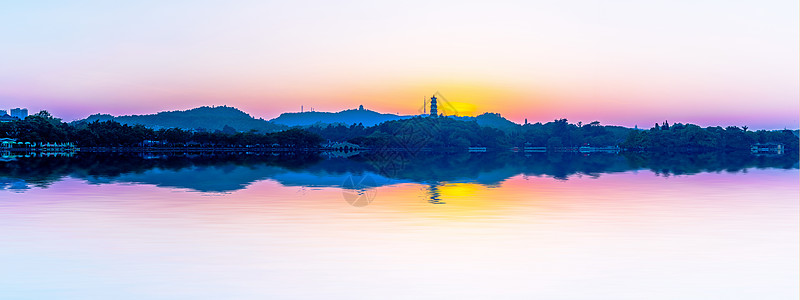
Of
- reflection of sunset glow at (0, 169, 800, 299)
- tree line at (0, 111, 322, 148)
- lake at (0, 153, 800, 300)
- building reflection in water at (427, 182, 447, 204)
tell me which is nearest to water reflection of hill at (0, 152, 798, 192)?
building reflection in water at (427, 182, 447, 204)

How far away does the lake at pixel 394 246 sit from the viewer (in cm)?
1280

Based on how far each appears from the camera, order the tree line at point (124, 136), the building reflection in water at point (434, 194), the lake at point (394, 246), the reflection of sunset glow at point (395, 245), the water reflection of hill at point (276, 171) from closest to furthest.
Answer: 1. the lake at point (394, 246)
2. the reflection of sunset glow at point (395, 245)
3. the building reflection in water at point (434, 194)
4. the water reflection of hill at point (276, 171)
5. the tree line at point (124, 136)

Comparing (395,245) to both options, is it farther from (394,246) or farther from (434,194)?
(434,194)

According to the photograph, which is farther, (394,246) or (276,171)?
(276,171)

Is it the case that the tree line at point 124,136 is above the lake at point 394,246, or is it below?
above

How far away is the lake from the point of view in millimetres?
12805

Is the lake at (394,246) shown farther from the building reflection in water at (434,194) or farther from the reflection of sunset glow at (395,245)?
the building reflection in water at (434,194)

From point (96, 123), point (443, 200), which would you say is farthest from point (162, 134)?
point (443, 200)

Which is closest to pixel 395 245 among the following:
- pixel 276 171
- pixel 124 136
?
pixel 276 171

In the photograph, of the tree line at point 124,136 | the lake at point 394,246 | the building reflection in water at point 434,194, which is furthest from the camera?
the tree line at point 124,136

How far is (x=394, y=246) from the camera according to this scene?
56.3 feet

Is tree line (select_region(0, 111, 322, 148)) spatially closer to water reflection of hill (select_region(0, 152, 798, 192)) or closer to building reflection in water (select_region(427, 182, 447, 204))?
water reflection of hill (select_region(0, 152, 798, 192))

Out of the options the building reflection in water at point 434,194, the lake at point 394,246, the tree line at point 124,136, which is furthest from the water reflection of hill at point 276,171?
the tree line at point 124,136

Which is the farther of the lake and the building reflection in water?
the building reflection in water
